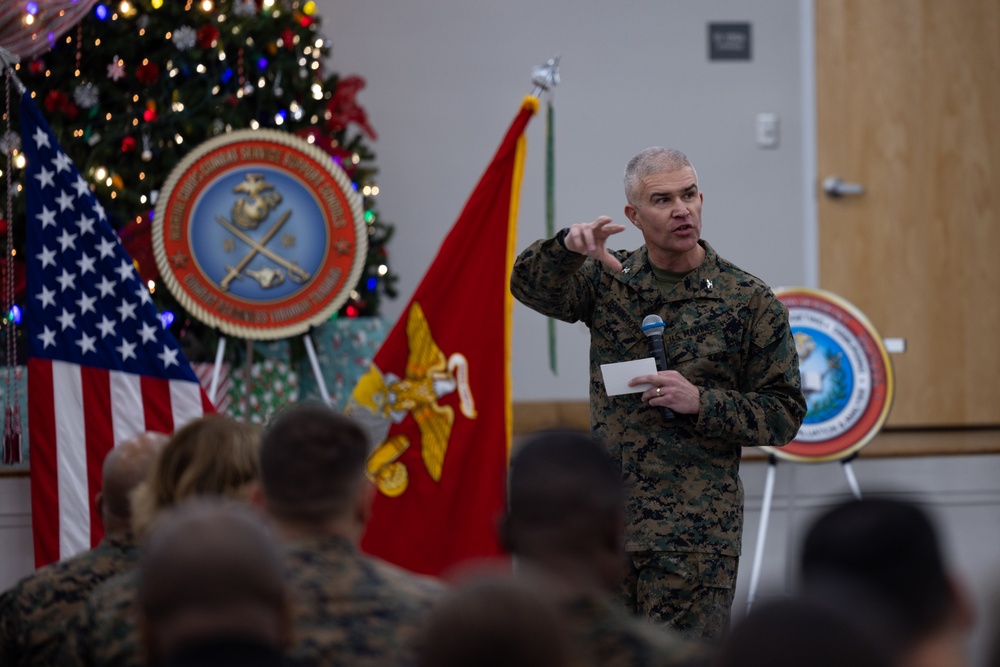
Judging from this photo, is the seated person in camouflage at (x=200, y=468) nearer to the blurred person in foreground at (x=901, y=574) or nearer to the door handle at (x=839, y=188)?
the blurred person in foreground at (x=901, y=574)

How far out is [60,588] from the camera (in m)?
2.36

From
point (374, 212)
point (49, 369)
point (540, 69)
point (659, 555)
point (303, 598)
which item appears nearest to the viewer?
point (303, 598)

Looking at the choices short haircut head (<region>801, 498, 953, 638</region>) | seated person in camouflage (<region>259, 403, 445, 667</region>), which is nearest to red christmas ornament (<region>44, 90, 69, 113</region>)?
seated person in camouflage (<region>259, 403, 445, 667</region>)

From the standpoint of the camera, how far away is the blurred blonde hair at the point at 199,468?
2.34 m

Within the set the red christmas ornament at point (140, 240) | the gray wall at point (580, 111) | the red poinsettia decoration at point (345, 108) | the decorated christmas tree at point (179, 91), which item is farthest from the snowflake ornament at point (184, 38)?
the gray wall at point (580, 111)

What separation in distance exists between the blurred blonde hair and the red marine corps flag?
2468 mm

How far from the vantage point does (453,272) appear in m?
5.02

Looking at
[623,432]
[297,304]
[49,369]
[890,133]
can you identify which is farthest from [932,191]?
[49,369]

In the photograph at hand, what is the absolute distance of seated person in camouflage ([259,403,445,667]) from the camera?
180 cm

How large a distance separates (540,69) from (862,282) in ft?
6.96

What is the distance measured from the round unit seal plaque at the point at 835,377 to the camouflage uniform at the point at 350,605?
10.4 ft

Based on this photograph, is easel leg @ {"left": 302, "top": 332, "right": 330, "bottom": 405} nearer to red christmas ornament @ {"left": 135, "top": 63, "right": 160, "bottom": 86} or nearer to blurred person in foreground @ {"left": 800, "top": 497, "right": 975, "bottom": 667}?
red christmas ornament @ {"left": 135, "top": 63, "right": 160, "bottom": 86}

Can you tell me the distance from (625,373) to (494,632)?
6.27 ft

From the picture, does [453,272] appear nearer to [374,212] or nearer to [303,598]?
[374,212]
